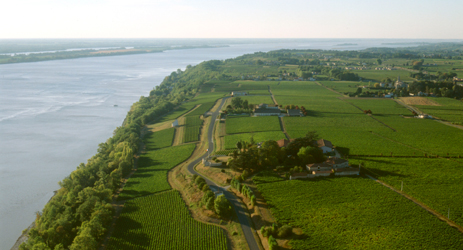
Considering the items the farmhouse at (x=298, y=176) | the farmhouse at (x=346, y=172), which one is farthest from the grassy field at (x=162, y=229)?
the farmhouse at (x=346, y=172)

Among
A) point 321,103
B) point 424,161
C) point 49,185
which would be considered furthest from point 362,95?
point 49,185

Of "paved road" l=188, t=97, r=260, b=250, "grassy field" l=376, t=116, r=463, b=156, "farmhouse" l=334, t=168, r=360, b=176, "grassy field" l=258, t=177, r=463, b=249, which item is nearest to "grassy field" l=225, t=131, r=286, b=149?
"paved road" l=188, t=97, r=260, b=250

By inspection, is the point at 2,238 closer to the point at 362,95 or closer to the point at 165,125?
the point at 165,125

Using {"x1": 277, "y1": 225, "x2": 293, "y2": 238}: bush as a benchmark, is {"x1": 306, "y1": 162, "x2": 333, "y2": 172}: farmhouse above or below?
above

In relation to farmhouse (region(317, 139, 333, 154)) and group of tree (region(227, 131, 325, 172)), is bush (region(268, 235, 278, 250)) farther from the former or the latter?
farmhouse (region(317, 139, 333, 154))

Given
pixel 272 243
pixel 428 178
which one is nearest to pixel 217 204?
pixel 272 243

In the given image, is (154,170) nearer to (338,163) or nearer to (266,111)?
(338,163)

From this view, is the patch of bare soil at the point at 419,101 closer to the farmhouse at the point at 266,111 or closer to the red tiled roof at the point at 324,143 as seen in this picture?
the farmhouse at the point at 266,111
